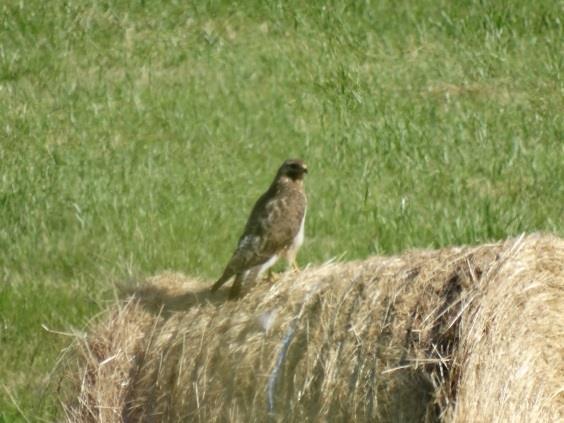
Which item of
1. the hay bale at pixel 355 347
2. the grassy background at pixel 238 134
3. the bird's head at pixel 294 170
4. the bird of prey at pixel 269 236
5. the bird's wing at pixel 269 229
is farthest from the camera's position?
the grassy background at pixel 238 134

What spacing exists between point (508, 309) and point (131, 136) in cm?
682

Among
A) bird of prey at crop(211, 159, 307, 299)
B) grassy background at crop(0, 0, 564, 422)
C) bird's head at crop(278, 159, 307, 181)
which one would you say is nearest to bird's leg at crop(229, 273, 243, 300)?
bird of prey at crop(211, 159, 307, 299)

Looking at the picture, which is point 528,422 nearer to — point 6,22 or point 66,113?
point 66,113

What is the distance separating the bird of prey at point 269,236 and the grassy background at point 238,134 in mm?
1667

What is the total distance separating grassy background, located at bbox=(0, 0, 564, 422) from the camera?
35.2ft

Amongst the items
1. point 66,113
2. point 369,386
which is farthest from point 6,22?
point 369,386

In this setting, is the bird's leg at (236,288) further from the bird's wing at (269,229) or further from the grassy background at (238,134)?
the grassy background at (238,134)

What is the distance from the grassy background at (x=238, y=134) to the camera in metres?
10.7

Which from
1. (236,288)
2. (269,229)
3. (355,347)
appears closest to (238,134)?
(269,229)

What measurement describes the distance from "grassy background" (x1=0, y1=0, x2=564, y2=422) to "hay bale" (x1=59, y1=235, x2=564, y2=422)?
1367 mm

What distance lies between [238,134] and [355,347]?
6.37 metres

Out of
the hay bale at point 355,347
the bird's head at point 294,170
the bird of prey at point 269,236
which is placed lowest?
the hay bale at point 355,347

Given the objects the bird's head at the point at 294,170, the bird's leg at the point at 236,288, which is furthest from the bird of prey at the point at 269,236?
the bird's head at the point at 294,170

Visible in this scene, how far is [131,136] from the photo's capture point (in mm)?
13180
